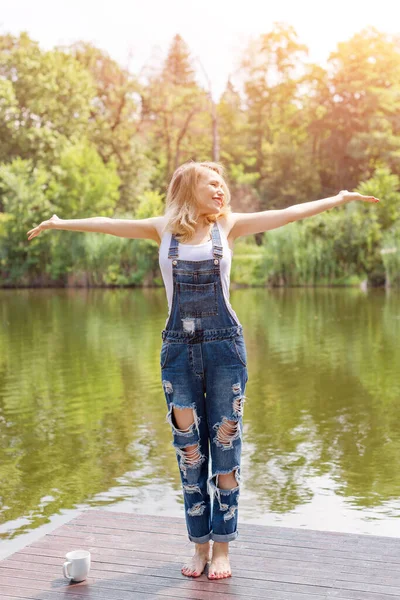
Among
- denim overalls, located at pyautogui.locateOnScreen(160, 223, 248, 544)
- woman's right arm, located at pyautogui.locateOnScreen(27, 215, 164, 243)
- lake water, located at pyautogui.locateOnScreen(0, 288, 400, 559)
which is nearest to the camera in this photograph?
denim overalls, located at pyautogui.locateOnScreen(160, 223, 248, 544)

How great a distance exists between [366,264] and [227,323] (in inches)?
1017

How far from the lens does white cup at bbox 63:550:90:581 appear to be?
3297 mm

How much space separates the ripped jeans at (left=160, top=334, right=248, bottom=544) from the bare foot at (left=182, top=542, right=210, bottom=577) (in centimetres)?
4

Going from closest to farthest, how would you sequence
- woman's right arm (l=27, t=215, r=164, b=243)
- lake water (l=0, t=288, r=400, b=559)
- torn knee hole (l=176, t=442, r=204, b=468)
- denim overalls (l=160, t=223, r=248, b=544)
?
denim overalls (l=160, t=223, r=248, b=544) < torn knee hole (l=176, t=442, r=204, b=468) < woman's right arm (l=27, t=215, r=164, b=243) < lake water (l=0, t=288, r=400, b=559)

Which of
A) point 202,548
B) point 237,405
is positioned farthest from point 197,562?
point 237,405

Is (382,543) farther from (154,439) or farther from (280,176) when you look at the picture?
(280,176)

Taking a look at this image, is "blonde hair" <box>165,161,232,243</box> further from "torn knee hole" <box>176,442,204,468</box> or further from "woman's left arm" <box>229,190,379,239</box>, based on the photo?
"torn knee hole" <box>176,442,204,468</box>

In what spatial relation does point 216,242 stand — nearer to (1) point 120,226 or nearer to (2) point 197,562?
(1) point 120,226

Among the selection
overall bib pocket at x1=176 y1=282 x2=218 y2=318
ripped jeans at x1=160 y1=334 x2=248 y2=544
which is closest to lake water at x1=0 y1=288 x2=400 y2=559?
ripped jeans at x1=160 y1=334 x2=248 y2=544

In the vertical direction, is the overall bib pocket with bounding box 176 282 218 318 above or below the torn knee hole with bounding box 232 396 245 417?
above

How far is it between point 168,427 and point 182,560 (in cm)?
459

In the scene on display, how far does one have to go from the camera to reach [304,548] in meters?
3.61

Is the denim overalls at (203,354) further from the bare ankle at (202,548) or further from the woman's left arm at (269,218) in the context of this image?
the bare ankle at (202,548)

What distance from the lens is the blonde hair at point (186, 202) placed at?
129 inches
